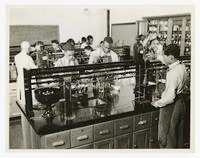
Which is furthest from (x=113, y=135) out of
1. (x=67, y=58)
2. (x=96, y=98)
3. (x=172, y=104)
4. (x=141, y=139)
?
(x=67, y=58)

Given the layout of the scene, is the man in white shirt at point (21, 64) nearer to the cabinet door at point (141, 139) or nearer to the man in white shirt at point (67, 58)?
the man in white shirt at point (67, 58)

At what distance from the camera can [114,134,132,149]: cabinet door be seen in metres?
1.91

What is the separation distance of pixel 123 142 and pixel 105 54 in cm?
87

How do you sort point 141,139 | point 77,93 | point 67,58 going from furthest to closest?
point 67,58, point 77,93, point 141,139

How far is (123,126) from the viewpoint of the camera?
195cm

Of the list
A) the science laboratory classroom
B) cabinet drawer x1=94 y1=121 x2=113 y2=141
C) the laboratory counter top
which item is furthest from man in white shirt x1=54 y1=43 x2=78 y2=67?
cabinet drawer x1=94 y1=121 x2=113 y2=141

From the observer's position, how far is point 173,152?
1.88 m

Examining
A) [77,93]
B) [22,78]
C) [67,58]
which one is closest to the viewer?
[22,78]

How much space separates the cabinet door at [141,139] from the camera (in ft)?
6.37

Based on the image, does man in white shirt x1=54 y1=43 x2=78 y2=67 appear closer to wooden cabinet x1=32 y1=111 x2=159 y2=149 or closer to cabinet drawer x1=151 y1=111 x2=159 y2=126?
wooden cabinet x1=32 y1=111 x2=159 y2=149

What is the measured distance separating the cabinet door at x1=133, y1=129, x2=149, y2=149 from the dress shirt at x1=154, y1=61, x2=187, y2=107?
0.31 meters

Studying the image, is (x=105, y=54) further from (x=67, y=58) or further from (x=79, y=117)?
(x=79, y=117)
